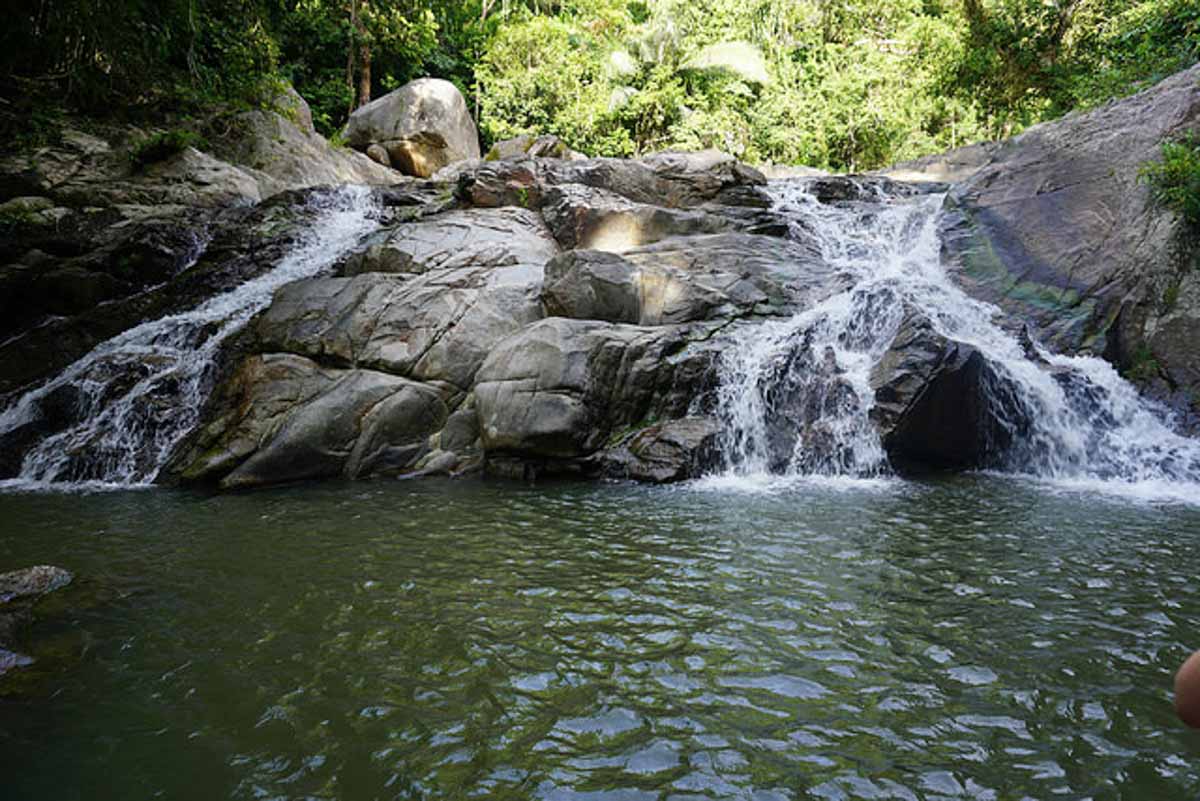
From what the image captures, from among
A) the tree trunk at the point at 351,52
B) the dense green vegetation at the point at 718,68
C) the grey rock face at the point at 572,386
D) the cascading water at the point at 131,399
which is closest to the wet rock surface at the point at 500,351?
the grey rock face at the point at 572,386

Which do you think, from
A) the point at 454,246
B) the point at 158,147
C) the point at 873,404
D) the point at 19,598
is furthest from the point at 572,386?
the point at 158,147

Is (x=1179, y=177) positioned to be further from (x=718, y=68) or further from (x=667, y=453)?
(x=718, y=68)

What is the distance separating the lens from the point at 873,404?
9.68 meters

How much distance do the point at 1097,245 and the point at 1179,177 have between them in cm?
147

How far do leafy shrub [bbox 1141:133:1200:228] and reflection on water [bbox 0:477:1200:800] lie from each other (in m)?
6.73

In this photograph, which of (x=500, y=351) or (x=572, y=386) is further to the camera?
(x=500, y=351)

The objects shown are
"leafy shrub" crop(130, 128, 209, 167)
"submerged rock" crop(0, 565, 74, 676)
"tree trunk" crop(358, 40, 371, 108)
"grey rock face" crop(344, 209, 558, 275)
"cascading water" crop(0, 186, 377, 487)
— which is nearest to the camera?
"submerged rock" crop(0, 565, 74, 676)

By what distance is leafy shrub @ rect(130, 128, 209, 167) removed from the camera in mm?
15180

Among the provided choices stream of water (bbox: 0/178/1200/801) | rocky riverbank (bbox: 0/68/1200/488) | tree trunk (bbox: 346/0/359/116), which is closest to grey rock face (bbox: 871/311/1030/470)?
rocky riverbank (bbox: 0/68/1200/488)

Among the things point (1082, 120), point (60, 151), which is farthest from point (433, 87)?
point (1082, 120)

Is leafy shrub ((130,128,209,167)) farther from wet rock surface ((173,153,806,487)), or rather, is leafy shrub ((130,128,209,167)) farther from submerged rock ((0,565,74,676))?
submerged rock ((0,565,74,676))

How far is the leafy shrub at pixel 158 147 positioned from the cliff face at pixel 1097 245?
1783 centimetres

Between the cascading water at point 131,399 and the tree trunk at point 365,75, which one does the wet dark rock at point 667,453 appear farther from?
the tree trunk at point 365,75

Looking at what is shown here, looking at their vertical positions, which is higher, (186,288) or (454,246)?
(454,246)
